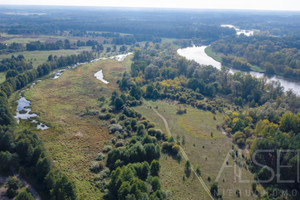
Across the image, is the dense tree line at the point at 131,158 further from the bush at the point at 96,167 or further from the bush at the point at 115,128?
the bush at the point at 96,167

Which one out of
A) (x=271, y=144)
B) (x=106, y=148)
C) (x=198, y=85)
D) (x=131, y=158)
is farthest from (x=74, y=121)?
(x=198, y=85)

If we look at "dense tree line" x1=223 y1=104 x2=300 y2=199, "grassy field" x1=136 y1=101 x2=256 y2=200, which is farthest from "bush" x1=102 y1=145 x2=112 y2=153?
"dense tree line" x1=223 y1=104 x2=300 y2=199

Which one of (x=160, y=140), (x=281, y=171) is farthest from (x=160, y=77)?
(x=281, y=171)

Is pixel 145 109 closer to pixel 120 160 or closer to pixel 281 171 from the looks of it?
pixel 120 160

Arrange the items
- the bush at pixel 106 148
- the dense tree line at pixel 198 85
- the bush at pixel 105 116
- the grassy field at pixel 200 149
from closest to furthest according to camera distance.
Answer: the grassy field at pixel 200 149 → the bush at pixel 106 148 → the bush at pixel 105 116 → the dense tree line at pixel 198 85

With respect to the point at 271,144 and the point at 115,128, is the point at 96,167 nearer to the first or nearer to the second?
the point at 115,128

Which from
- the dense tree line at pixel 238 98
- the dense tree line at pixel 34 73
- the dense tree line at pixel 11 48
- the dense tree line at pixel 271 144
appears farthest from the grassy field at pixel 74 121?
the dense tree line at pixel 11 48
